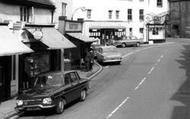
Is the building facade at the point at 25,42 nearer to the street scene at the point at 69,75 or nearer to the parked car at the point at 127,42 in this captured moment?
the street scene at the point at 69,75

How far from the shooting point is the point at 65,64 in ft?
115

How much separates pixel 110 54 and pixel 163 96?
18.4 m

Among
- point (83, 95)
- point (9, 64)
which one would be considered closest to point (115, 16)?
point (9, 64)

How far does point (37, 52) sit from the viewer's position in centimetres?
2806

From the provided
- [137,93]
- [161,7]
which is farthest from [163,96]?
[161,7]

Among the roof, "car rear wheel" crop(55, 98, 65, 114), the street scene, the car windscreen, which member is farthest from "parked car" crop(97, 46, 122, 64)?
"car rear wheel" crop(55, 98, 65, 114)

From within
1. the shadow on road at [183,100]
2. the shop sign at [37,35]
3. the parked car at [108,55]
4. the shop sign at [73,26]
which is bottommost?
the shadow on road at [183,100]

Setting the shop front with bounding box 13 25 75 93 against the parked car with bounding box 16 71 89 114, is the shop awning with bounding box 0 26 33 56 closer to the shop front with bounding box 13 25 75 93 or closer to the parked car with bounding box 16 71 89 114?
the shop front with bounding box 13 25 75 93

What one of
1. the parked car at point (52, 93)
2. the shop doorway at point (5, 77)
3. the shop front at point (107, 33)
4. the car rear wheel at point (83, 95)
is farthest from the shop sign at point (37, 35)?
the shop front at point (107, 33)

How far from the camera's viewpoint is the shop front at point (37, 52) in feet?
84.1

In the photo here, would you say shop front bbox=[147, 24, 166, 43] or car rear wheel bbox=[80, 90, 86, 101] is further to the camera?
shop front bbox=[147, 24, 166, 43]

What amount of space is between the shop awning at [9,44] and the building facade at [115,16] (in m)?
42.2

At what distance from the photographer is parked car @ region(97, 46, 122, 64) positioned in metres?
40.8

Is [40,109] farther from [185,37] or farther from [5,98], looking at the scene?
[185,37]
